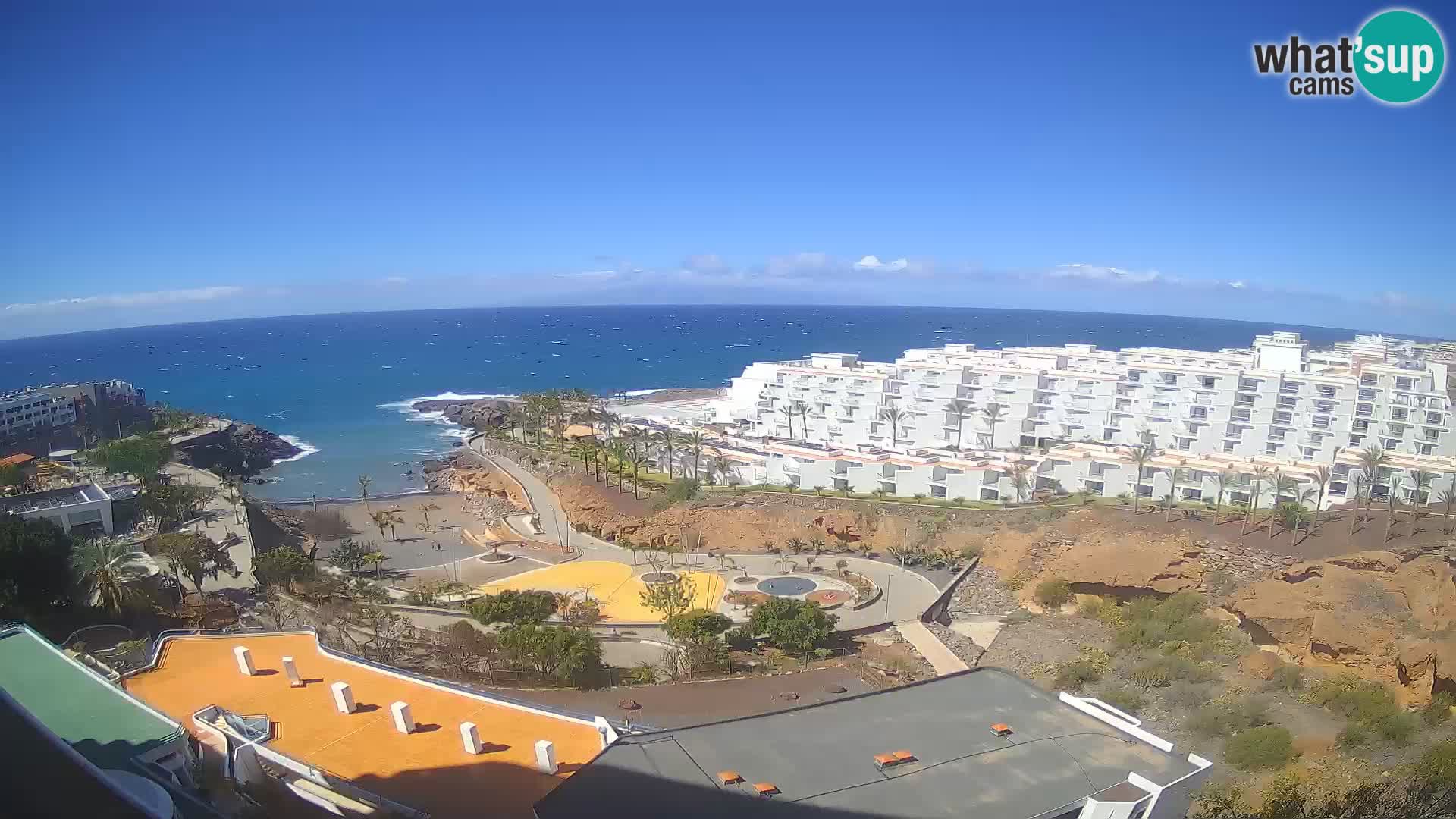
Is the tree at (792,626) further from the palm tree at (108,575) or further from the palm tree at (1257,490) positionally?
the palm tree at (1257,490)

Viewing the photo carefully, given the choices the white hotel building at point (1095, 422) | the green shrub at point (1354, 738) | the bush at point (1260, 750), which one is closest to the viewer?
the bush at point (1260, 750)

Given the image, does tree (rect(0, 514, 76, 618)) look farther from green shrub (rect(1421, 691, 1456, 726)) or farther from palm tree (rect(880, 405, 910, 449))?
palm tree (rect(880, 405, 910, 449))

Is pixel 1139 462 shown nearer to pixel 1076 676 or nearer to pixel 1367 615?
pixel 1367 615

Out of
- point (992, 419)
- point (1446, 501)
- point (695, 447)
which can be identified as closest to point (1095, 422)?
point (992, 419)

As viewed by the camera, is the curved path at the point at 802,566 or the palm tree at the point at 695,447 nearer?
the curved path at the point at 802,566

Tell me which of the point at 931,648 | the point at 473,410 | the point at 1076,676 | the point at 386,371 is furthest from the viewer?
the point at 386,371

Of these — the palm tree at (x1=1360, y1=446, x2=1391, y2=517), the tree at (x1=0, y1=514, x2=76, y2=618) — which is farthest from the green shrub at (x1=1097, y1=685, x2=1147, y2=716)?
the tree at (x1=0, y1=514, x2=76, y2=618)

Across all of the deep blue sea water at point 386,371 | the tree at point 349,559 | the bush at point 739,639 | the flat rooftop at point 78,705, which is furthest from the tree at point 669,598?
the deep blue sea water at point 386,371
